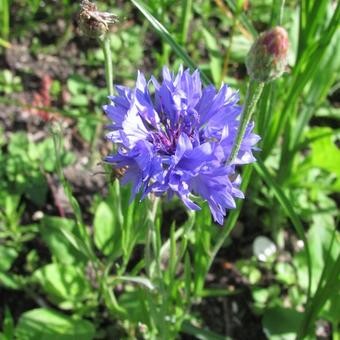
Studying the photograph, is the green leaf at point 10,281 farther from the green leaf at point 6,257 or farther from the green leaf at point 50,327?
the green leaf at point 50,327

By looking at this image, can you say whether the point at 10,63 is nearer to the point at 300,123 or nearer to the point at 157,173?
the point at 300,123

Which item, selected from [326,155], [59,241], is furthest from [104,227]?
[326,155]

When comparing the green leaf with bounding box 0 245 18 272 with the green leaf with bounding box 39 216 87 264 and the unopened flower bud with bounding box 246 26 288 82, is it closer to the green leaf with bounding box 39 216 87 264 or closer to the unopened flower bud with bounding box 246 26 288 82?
the green leaf with bounding box 39 216 87 264

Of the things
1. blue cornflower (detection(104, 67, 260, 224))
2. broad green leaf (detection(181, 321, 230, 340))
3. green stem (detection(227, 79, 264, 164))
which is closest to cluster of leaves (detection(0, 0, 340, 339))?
broad green leaf (detection(181, 321, 230, 340))

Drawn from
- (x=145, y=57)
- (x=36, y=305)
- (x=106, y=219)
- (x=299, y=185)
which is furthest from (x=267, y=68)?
(x=145, y=57)

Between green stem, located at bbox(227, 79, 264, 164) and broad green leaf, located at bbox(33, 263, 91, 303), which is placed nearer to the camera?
green stem, located at bbox(227, 79, 264, 164)

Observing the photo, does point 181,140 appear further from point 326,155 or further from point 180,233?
point 326,155
